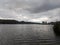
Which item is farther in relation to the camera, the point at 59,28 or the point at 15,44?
the point at 59,28

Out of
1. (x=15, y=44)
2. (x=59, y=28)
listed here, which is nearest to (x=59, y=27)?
(x=59, y=28)

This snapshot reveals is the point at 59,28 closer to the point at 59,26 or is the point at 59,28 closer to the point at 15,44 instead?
the point at 59,26

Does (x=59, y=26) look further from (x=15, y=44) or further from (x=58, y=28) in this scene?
(x=15, y=44)

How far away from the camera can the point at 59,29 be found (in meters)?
106

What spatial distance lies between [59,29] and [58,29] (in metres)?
2.40

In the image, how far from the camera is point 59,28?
107 m

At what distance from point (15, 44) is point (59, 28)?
72.9 m

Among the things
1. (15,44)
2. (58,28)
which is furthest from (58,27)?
(15,44)

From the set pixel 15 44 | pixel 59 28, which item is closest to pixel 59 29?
pixel 59 28

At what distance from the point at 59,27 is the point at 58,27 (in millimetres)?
1815

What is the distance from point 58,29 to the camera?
357ft

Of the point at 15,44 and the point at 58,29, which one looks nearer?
the point at 15,44

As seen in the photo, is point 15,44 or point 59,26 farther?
point 59,26

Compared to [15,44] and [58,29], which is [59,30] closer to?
[58,29]
